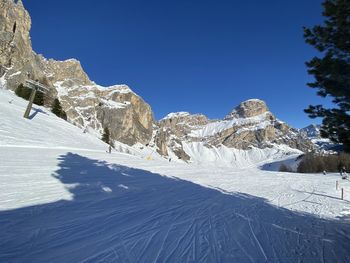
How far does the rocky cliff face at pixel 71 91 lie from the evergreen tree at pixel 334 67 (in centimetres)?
6959

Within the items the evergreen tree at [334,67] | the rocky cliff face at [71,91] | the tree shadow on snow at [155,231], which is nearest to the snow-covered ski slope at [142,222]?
the tree shadow on snow at [155,231]

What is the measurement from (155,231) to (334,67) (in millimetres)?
6985

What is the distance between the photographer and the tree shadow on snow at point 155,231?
5.69 metres

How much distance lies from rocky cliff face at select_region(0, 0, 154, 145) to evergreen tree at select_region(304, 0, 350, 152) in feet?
228

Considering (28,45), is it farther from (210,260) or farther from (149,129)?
(210,260)

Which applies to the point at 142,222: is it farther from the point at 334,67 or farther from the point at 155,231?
the point at 334,67

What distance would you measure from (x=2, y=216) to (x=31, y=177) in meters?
4.69

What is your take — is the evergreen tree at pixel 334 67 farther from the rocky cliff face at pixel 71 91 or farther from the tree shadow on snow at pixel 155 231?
the rocky cliff face at pixel 71 91

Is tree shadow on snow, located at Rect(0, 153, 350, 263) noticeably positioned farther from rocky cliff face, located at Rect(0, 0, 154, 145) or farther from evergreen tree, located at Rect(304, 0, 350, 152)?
rocky cliff face, located at Rect(0, 0, 154, 145)

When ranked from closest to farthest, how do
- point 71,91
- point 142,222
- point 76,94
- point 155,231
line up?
1. point 155,231
2. point 142,222
3. point 76,94
4. point 71,91

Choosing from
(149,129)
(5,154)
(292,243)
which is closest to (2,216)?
(292,243)

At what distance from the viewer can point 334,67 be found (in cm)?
790

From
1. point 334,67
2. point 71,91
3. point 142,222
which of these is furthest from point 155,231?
point 71,91

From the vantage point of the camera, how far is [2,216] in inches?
262
